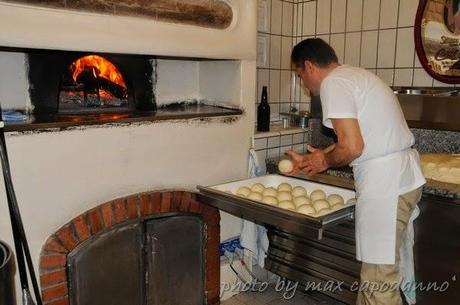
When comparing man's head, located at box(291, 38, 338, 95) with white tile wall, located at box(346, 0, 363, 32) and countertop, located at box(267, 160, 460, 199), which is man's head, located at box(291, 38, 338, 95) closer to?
countertop, located at box(267, 160, 460, 199)

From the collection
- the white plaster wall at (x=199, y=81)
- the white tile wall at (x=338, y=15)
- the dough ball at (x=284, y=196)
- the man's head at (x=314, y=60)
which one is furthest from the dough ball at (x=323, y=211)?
the white tile wall at (x=338, y=15)

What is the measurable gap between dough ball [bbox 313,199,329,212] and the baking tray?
12 cm

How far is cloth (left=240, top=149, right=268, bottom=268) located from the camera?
2600 mm

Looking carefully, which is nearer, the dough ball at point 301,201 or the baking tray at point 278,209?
the baking tray at point 278,209

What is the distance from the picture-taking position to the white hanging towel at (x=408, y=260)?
79.7 inches

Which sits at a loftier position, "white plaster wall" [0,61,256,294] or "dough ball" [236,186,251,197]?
"white plaster wall" [0,61,256,294]

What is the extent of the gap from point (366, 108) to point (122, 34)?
114 centimetres

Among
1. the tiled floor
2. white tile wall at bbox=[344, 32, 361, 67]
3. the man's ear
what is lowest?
the tiled floor

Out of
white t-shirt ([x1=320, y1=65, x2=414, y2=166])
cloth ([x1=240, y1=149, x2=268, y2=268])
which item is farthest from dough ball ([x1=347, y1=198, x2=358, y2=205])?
cloth ([x1=240, y1=149, x2=268, y2=268])

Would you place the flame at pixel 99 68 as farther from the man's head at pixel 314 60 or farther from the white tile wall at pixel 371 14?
the white tile wall at pixel 371 14

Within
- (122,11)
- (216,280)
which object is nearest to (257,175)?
(216,280)

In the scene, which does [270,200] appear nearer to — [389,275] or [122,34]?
[389,275]

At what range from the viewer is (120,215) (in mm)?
2084

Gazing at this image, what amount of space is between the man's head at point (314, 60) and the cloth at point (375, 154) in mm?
105
